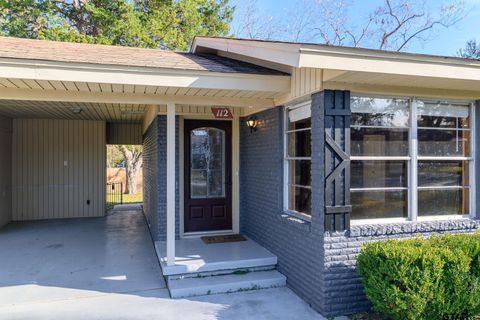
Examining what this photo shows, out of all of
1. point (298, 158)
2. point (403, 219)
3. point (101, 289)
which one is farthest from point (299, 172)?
point (101, 289)

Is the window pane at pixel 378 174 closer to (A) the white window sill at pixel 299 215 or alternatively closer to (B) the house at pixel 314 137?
(B) the house at pixel 314 137

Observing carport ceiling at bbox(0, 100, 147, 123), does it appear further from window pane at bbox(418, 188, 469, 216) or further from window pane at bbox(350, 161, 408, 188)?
window pane at bbox(418, 188, 469, 216)

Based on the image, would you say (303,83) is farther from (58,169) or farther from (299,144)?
(58,169)

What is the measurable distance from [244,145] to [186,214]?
66.4 inches

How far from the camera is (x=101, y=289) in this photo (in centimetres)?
459

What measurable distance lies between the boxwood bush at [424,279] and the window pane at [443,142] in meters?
1.25

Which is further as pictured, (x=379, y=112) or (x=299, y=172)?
(x=299, y=172)

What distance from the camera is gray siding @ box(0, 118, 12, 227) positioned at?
8.55 metres

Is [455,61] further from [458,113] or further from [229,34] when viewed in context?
[229,34]

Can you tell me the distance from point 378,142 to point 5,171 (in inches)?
347

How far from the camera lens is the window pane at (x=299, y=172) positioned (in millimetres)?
4516

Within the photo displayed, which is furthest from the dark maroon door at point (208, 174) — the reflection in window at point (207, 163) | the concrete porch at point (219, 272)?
the concrete porch at point (219, 272)

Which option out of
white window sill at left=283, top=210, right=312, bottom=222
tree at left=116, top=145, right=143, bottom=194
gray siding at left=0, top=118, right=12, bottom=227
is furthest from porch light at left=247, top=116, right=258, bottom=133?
tree at left=116, top=145, right=143, bottom=194

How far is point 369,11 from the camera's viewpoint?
15781 millimetres
